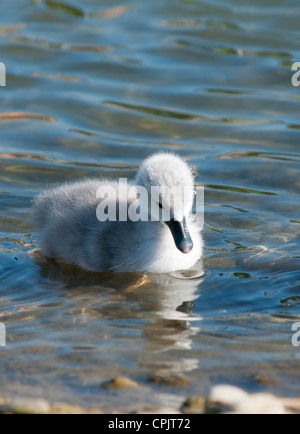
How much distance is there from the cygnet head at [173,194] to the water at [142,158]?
0.36 metres

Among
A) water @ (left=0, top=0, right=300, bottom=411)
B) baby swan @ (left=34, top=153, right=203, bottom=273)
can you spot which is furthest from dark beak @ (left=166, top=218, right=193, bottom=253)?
water @ (left=0, top=0, right=300, bottom=411)

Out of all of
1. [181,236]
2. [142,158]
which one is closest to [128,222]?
[181,236]

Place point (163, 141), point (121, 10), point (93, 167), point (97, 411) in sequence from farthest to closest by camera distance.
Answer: point (121, 10) < point (163, 141) < point (93, 167) < point (97, 411)

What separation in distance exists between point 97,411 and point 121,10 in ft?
25.6

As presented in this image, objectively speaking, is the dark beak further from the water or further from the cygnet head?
the water

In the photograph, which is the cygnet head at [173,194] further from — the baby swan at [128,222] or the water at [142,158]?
the water at [142,158]

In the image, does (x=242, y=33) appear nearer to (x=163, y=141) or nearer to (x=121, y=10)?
(x=121, y=10)

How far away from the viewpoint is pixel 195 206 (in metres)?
5.69

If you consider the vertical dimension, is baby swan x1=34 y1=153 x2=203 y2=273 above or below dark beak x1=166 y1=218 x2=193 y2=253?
above

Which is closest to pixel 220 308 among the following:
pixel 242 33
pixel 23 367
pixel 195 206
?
pixel 23 367

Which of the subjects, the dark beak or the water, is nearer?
the water

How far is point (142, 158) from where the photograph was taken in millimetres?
6688

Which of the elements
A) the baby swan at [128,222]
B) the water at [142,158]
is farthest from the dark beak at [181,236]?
the water at [142,158]

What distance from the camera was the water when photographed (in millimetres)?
3535
